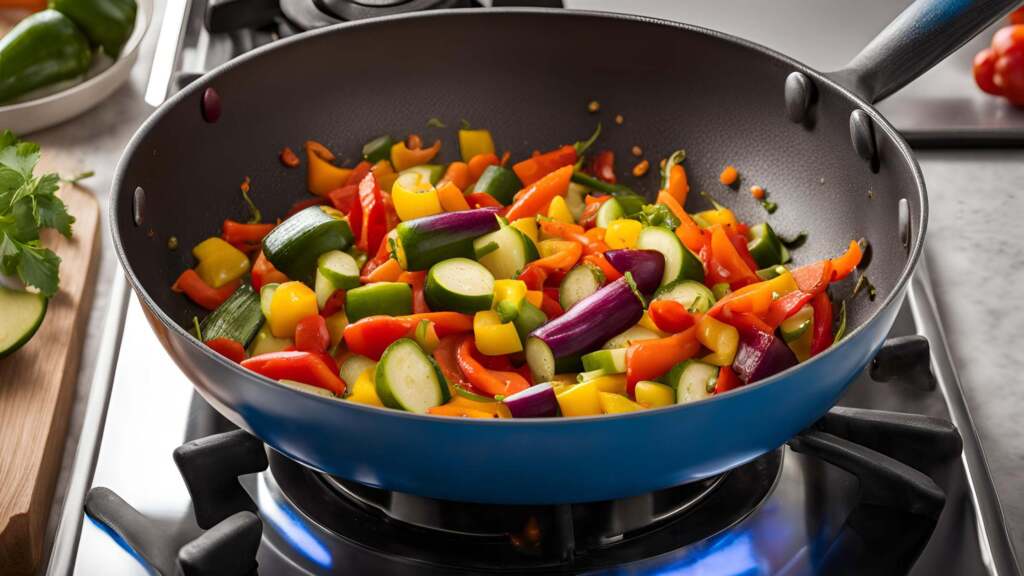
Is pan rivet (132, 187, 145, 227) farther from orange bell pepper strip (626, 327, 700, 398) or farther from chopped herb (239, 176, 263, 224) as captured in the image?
orange bell pepper strip (626, 327, 700, 398)

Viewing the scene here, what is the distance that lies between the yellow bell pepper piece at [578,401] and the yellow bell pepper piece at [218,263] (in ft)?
1.62

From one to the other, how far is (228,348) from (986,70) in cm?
133

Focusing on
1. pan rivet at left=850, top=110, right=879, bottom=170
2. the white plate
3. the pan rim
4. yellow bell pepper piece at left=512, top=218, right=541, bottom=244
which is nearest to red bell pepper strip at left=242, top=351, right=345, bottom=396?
the pan rim

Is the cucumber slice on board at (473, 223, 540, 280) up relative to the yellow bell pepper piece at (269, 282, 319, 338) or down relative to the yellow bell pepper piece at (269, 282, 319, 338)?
up

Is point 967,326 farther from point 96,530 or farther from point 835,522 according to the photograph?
point 96,530

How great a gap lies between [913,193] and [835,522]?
340mm

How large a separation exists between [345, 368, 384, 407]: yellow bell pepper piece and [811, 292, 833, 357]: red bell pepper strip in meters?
0.50

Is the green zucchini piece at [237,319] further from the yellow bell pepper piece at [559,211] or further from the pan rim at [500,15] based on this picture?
the yellow bell pepper piece at [559,211]

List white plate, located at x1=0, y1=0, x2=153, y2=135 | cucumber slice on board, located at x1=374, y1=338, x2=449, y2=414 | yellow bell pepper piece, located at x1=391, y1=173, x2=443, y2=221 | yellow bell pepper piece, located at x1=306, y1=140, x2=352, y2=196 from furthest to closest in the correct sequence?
white plate, located at x1=0, y1=0, x2=153, y2=135, yellow bell pepper piece, located at x1=306, y1=140, x2=352, y2=196, yellow bell pepper piece, located at x1=391, y1=173, x2=443, y2=221, cucumber slice on board, located at x1=374, y1=338, x2=449, y2=414

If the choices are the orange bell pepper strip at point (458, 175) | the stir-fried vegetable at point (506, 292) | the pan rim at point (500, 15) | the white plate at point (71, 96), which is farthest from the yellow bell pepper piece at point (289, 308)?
the white plate at point (71, 96)

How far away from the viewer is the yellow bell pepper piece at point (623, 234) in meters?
1.37

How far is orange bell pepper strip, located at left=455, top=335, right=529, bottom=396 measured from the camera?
3.82ft

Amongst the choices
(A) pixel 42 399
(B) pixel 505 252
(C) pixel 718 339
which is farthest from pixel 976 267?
(A) pixel 42 399

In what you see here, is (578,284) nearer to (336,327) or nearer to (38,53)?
(336,327)
